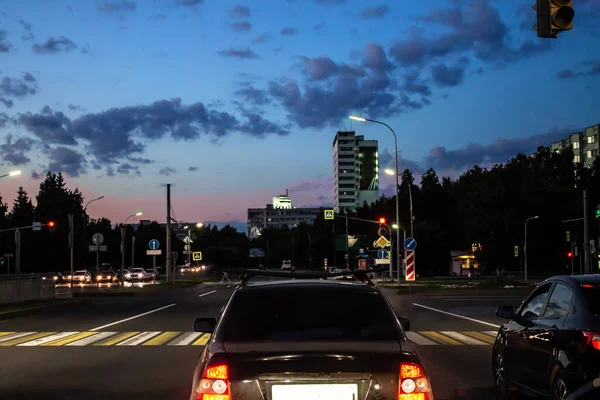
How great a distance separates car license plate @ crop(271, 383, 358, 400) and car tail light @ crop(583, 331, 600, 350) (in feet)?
9.04

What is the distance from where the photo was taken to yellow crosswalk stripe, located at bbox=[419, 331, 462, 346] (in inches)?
622

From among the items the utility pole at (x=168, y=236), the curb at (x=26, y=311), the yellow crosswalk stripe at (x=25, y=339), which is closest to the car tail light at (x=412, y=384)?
the yellow crosswalk stripe at (x=25, y=339)

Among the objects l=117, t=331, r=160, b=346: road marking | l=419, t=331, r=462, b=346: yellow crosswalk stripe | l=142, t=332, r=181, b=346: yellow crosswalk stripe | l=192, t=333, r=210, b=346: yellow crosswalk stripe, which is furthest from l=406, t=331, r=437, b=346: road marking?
l=117, t=331, r=160, b=346: road marking

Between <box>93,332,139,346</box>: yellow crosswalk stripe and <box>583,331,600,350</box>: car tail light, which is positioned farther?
<box>93,332,139,346</box>: yellow crosswalk stripe

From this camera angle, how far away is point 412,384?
475 centimetres

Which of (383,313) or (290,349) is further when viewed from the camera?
(383,313)

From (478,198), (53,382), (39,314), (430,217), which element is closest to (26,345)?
(53,382)

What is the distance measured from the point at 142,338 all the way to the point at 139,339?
0.77 feet

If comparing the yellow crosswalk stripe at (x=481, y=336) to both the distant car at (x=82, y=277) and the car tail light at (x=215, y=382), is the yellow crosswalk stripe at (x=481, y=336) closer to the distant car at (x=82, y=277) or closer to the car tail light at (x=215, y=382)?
the car tail light at (x=215, y=382)

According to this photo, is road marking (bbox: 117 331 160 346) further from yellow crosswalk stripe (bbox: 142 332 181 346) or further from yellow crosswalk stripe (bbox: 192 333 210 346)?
yellow crosswalk stripe (bbox: 192 333 210 346)

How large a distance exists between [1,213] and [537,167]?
7114cm

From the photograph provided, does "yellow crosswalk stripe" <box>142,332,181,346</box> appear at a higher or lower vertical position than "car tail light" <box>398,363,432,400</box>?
lower

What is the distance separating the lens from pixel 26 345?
15492mm

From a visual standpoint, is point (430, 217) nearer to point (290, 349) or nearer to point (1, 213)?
point (1, 213)
